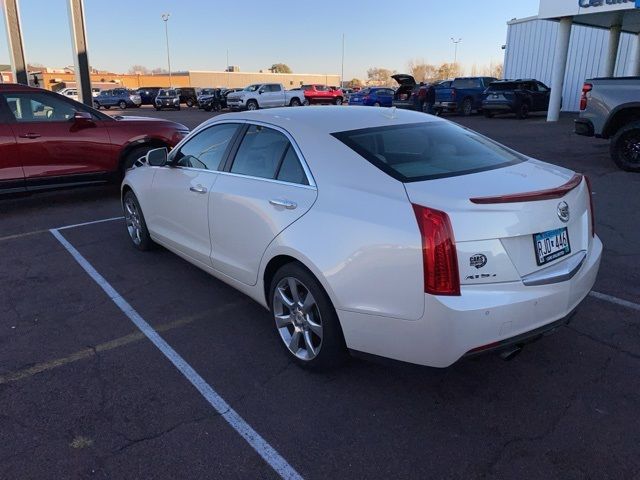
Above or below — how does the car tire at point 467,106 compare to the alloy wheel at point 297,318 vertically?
above

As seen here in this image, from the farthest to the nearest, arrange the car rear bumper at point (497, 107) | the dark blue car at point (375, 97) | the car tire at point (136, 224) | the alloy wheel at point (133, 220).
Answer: the dark blue car at point (375, 97) → the car rear bumper at point (497, 107) → the alloy wheel at point (133, 220) → the car tire at point (136, 224)

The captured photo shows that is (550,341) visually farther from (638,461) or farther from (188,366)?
(188,366)

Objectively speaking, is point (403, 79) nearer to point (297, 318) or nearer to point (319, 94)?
point (319, 94)

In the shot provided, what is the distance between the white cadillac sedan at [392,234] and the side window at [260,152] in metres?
0.01

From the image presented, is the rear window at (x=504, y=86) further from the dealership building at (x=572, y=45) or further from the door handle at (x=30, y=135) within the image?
the door handle at (x=30, y=135)

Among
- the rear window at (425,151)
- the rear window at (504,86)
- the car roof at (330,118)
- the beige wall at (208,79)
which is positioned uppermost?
the beige wall at (208,79)

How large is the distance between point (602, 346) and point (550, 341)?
0.33 m

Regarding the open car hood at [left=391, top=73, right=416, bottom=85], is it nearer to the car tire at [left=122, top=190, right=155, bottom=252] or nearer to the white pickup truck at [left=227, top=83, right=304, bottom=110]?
the white pickup truck at [left=227, top=83, right=304, bottom=110]

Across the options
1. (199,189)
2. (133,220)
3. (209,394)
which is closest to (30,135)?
(133,220)

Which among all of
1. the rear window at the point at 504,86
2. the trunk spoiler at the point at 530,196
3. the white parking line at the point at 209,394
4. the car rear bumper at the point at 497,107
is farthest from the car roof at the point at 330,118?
the rear window at the point at 504,86

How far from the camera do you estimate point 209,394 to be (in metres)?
3.05

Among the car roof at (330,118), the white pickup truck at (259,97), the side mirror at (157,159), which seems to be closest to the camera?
the car roof at (330,118)

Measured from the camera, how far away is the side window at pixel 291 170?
10.6 ft

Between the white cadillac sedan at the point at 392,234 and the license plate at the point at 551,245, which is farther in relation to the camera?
the license plate at the point at 551,245
